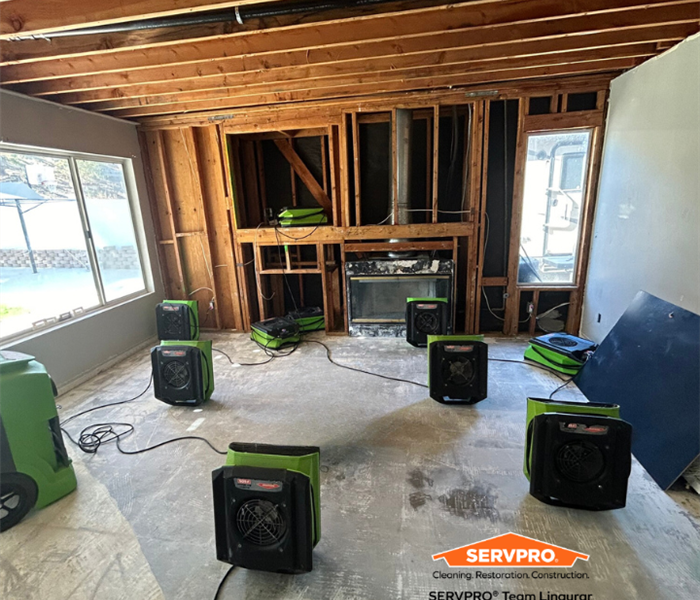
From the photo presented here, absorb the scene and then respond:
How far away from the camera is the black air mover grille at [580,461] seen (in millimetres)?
1800

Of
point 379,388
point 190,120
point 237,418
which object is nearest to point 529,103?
point 379,388

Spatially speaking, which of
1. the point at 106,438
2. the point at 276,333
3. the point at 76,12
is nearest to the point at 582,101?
the point at 276,333

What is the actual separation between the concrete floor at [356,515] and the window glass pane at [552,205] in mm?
1731

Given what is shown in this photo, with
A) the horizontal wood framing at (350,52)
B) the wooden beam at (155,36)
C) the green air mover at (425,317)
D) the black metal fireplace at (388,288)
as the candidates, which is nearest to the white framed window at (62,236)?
the horizontal wood framing at (350,52)

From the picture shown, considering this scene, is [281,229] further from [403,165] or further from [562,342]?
[562,342]

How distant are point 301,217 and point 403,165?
4.45 feet

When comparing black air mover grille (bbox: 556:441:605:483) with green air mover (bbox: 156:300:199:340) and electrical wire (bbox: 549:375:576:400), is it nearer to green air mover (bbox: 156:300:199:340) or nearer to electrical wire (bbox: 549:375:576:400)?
electrical wire (bbox: 549:375:576:400)

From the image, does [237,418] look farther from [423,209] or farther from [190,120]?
[190,120]

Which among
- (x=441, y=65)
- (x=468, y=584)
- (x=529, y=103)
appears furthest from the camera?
(x=529, y=103)

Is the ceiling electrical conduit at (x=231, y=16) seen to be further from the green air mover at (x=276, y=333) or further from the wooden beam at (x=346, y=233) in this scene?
the green air mover at (x=276, y=333)

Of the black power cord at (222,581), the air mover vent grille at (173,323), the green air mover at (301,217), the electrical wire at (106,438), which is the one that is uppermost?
the green air mover at (301,217)

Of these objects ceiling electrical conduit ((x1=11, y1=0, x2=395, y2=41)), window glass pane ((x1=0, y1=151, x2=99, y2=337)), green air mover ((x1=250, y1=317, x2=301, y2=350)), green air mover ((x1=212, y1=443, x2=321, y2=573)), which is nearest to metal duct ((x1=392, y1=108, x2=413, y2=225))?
green air mover ((x1=250, y1=317, x2=301, y2=350))

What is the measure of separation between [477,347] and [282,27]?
253cm

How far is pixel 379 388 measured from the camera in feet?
10.7
